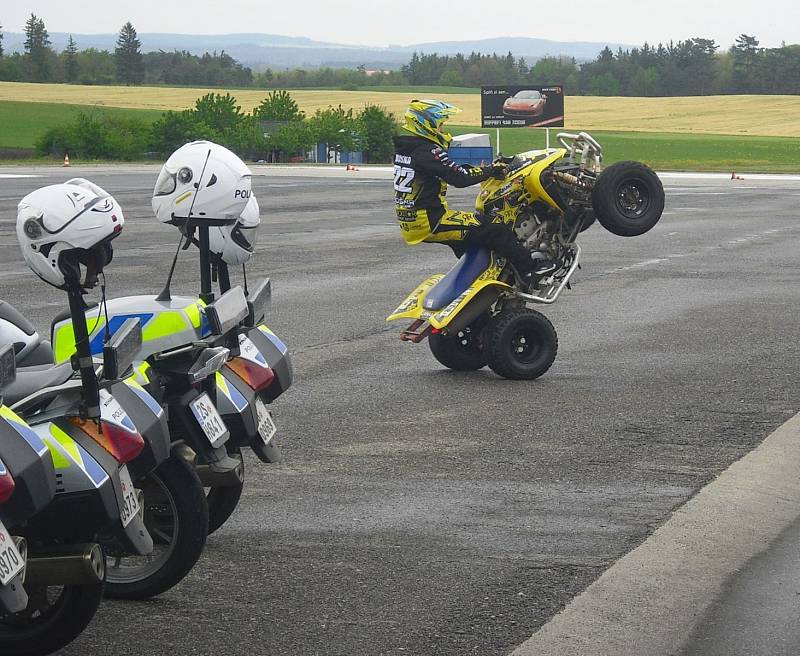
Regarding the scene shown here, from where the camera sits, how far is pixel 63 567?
4922mm

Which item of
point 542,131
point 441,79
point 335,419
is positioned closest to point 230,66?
point 441,79

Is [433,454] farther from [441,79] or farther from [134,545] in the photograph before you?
[441,79]

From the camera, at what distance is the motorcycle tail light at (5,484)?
4.41m

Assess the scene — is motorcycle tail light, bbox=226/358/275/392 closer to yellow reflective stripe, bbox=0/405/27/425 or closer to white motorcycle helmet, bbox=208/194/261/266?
white motorcycle helmet, bbox=208/194/261/266

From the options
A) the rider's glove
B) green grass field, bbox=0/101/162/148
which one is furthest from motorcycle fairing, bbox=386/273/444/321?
green grass field, bbox=0/101/162/148

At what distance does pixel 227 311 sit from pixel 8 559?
1.89m

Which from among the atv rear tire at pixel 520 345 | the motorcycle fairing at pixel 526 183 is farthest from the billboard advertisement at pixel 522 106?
the atv rear tire at pixel 520 345

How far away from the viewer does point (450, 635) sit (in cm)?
552

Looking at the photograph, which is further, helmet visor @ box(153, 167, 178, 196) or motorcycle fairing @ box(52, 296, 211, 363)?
helmet visor @ box(153, 167, 178, 196)

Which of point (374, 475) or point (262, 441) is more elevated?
point (262, 441)

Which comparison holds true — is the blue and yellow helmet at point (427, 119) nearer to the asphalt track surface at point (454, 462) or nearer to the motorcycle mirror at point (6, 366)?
the asphalt track surface at point (454, 462)

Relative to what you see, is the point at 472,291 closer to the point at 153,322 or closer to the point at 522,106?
the point at 153,322

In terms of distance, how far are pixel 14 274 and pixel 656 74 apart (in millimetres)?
135434

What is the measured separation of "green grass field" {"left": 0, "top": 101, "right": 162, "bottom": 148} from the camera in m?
84.0
